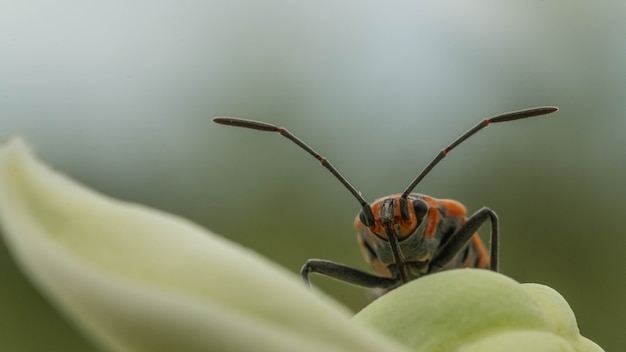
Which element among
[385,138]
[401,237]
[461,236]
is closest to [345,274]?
[401,237]

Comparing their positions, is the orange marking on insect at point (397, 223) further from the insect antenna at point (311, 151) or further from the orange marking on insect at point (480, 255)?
the orange marking on insect at point (480, 255)

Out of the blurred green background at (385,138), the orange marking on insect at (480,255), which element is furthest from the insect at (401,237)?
the blurred green background at (385,138)

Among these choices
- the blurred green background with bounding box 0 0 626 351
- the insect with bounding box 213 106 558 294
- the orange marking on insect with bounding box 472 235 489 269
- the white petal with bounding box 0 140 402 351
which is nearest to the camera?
the white petal with bounding box 0 140 402 351

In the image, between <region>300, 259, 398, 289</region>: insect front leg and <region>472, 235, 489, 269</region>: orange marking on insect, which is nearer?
<region>300, 259, 398, 289</region>: insect front leg

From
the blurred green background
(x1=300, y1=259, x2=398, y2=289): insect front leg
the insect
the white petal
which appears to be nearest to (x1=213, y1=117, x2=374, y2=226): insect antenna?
the insect

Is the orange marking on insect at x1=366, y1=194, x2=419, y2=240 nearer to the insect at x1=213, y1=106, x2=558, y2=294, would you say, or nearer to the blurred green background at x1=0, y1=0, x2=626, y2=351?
the insect at x1=213, y1=106, x2=558, y2=294
